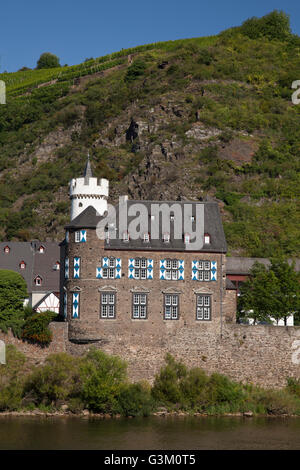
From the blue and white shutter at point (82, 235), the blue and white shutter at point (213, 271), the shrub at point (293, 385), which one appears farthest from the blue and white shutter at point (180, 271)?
the shrub at point (293, 385)

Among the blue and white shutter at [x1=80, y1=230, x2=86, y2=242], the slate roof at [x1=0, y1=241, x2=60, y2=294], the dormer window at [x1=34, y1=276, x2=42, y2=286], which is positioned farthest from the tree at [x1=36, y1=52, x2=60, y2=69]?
the blue and white shutter at [x1=80, y1=230, x2=86, y2=242]

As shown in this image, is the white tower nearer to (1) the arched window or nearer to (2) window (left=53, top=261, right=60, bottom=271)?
(1) the arched window

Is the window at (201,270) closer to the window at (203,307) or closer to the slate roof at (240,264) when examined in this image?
the window at (203,307)

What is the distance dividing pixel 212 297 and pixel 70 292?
991 centimetres

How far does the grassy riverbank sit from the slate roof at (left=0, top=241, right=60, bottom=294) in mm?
21660

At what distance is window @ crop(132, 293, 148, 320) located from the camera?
5619 centimetres

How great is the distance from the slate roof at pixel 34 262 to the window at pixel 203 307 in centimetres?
2210

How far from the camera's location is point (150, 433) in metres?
47.6

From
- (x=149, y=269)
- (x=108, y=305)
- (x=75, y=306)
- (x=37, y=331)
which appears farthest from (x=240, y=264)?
(x=37, y=331)

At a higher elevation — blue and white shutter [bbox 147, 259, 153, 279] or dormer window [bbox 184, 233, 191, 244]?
dormer window [bbox 184, 233, 191, 244]

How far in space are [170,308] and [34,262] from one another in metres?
25.6

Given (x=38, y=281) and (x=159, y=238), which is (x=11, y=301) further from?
(x=38, y=281)
